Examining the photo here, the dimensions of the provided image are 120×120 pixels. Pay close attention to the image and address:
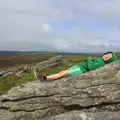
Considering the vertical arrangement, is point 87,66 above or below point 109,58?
below

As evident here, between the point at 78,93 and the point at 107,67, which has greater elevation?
the point at 107,67

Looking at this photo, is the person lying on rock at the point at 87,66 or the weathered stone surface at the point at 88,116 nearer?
the weathered stone surface at the point at 88,116

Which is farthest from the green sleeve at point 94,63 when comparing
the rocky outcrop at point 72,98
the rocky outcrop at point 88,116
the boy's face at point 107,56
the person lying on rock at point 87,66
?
the rocky outcrop at point 88,116

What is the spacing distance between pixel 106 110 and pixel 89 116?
140 cm

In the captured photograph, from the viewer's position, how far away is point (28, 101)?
60.5ft

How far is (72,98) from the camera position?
1761cm

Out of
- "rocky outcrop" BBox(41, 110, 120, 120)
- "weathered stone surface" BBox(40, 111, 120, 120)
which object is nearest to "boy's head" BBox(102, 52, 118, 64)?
"rocky outcrop" BBox(41, 110, 120, 120)

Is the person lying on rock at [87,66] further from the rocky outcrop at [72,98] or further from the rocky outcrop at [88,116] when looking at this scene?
the rocky outcrop at [88,116]

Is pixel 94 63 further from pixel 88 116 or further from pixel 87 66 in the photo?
pixel 88 116

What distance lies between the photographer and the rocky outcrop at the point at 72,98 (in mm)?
16969

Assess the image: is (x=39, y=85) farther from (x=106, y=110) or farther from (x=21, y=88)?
(x=106, y=110)

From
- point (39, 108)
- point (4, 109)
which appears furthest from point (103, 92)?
point (4, 109)

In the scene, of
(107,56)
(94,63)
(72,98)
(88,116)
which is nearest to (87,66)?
(94,63)

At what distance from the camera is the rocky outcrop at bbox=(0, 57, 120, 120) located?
1697cm
